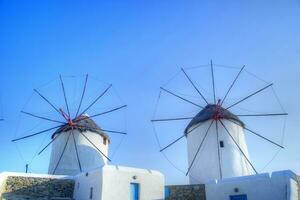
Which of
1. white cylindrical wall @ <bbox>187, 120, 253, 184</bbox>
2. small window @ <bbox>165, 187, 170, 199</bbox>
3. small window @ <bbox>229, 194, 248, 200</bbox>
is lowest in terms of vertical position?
small window @ <bbox>229, 194, 248, 200</bbox>

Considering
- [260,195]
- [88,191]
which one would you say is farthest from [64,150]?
[260,195]

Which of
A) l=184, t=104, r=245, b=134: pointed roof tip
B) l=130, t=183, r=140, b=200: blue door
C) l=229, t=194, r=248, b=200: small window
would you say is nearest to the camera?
l=229, t=194, r=248, b=200: small window

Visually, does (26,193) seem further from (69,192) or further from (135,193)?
(135,193)

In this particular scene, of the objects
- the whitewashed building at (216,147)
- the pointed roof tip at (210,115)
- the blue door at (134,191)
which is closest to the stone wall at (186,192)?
the whitewashed building at (216,147)

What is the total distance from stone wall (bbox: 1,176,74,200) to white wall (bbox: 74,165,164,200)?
2.13ft

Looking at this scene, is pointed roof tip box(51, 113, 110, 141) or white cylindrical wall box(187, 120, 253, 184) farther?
pointed roof tip box(51, 113, 110, 141)

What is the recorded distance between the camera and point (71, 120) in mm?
20094

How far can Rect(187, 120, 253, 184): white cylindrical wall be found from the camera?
17.4m

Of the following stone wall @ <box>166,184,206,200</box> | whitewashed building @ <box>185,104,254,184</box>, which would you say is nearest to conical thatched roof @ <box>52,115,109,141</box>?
whitewashed building @ <box>185,104,254,184</box>

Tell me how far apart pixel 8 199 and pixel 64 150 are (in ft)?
20.3

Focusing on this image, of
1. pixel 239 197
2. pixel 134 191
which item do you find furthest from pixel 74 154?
pixel 239 197

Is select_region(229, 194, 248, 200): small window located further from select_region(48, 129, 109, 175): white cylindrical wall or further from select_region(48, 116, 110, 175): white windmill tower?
select_region(48, 116, 110, 175): white windmill tower

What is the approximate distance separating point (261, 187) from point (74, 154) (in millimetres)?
12096

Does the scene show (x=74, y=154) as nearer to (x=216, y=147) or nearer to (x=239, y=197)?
(x=216, y=147)
